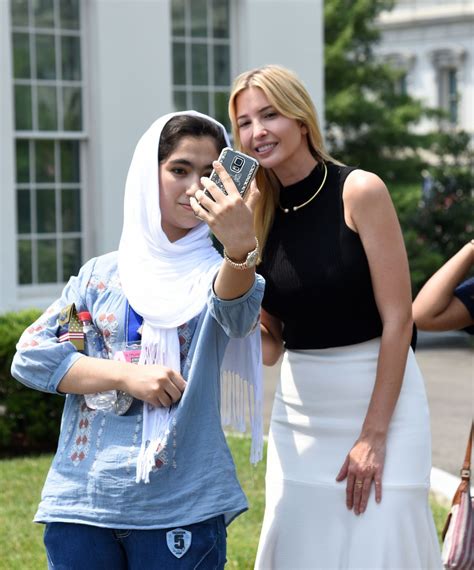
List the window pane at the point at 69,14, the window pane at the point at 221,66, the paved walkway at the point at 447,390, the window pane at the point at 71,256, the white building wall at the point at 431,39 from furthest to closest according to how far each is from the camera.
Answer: the white building wall at the point at 431,39
the window pane at the point at 221,66
the window pane at the point at 71,256
the window pane at the point at 69,14
the paved walkway at the point at 447,390

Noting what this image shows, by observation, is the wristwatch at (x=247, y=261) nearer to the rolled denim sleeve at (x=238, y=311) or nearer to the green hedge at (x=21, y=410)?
the rolled denim sleeve at (x=238, y=311)

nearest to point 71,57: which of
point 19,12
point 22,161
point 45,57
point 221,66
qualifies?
point 45,57

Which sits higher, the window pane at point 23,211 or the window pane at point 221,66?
the window pane at point 221,66

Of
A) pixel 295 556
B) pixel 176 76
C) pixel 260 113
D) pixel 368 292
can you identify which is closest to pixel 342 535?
pixel 295 556

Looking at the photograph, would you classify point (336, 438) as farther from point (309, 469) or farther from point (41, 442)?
point (41, 442)

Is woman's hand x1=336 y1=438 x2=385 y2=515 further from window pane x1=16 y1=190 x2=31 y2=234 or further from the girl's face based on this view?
window pane x1=16 y1=190 x2=31 y2=234

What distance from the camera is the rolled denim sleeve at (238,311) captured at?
3.02 m

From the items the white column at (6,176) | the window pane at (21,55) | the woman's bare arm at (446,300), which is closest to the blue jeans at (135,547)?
the woman's bare arm at (446,300)

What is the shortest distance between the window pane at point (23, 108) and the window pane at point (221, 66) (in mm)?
2314

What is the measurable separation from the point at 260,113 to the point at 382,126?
23.1 meters

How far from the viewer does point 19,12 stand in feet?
40.7

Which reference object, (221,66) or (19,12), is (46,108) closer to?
(19,12)

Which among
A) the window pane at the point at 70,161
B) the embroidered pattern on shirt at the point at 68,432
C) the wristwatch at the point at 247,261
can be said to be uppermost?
the wristwatch at the point at 247,261

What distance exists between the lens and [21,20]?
1245 cm
